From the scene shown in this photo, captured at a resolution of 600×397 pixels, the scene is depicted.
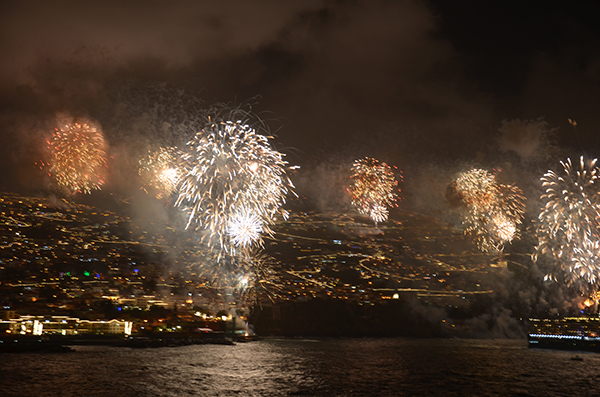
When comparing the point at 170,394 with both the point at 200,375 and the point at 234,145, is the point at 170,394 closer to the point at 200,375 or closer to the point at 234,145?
the point at 200,375

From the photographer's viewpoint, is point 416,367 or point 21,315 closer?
point 416,367

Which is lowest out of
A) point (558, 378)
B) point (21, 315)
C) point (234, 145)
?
point (558, 378)

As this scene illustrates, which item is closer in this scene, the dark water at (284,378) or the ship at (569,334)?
the dark water at (284,378)

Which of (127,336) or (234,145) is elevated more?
(234,145)

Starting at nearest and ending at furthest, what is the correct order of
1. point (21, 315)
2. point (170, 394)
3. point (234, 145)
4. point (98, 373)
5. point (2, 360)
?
point (234, 145) → point (170, 394) → point (98, 373) → point (2, 360) → point (21, 315)

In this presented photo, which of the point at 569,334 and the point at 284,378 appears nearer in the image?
the point at 284,378

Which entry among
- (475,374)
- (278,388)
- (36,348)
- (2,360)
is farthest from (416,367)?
(36,348)

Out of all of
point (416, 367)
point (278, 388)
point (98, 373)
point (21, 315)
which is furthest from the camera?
point (21, 315)

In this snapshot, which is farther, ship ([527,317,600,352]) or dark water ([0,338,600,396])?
ship ([527,317,600,352])
